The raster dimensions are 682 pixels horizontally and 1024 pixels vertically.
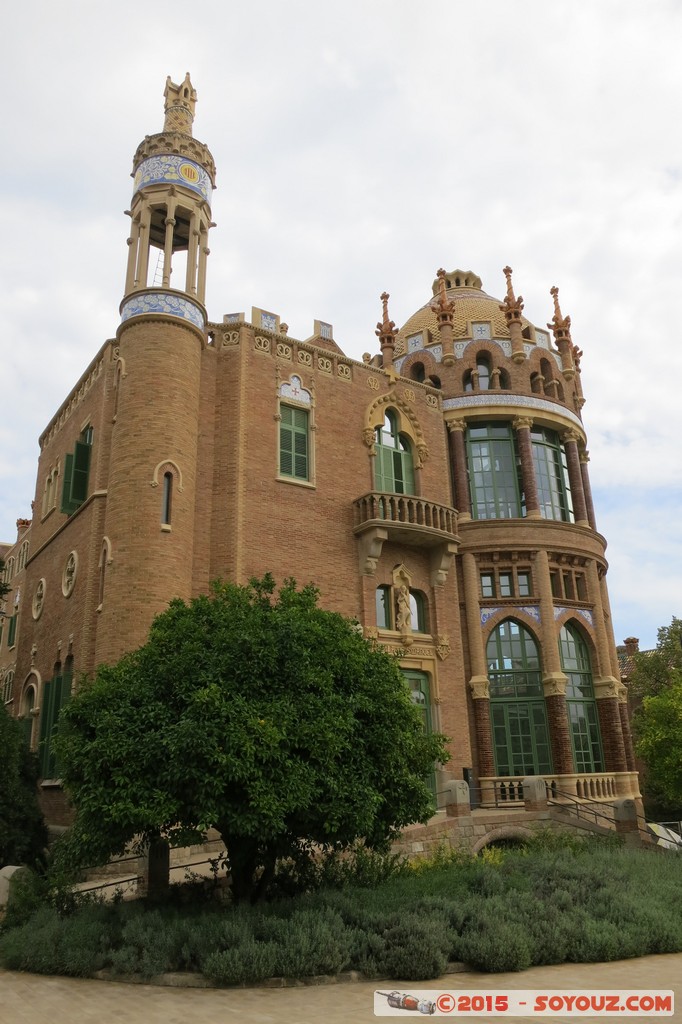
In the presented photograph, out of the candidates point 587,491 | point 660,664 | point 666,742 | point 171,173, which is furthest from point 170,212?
point 660,664

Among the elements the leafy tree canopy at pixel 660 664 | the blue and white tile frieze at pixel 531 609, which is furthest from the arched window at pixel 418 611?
the leafy tree canopy at pixel 660 664

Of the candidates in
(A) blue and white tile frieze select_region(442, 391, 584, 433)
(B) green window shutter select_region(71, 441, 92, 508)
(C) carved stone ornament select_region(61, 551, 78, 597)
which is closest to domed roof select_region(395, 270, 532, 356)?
(A) blue and white tile frieze select_region(442, 391, 584, 433)

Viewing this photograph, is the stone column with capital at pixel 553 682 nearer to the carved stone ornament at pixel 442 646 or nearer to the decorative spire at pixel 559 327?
the carved stone ornament at pixel 442 646

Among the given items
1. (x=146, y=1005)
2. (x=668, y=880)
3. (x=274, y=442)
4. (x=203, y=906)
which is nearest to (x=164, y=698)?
(x=203, y=906)

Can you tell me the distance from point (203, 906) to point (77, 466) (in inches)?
513

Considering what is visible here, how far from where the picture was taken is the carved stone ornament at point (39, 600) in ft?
77.3

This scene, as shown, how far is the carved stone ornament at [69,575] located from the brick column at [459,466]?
38.2 ft

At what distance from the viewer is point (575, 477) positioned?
1085 inches

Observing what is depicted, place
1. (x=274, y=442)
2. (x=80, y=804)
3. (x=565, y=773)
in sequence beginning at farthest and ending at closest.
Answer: (x=565, y=773) < (x=274, y=442) < (x=80, y=804)

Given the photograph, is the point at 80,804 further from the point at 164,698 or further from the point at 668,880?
the point at 668,880

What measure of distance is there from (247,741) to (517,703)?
50.2 feet

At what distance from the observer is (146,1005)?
862 centimetres

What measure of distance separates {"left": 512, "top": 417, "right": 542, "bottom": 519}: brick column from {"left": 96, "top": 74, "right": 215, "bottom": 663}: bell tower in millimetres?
11153

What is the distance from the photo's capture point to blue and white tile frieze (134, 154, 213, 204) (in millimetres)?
21594
